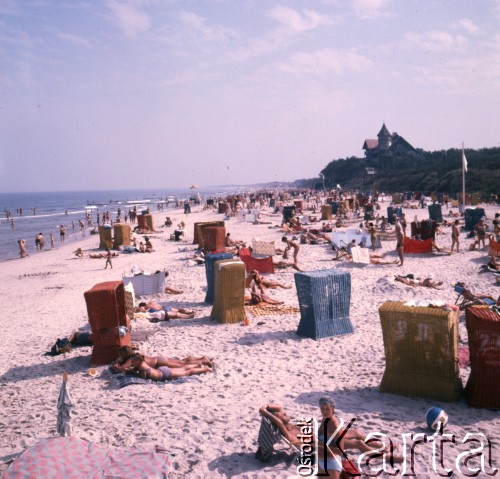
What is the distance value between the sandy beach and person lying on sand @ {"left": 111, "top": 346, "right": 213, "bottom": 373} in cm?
24

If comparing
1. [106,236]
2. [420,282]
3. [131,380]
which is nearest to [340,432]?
[131,380]

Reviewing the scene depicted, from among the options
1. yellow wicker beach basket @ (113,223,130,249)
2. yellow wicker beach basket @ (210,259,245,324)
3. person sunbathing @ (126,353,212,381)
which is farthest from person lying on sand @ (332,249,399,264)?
yellow wicker beach basket @ (113,223,130,249)

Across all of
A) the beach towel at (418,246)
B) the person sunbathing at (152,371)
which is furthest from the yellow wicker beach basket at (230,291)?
the beach towel at (418,246)

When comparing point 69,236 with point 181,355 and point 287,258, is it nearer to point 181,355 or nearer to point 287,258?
point 287,258

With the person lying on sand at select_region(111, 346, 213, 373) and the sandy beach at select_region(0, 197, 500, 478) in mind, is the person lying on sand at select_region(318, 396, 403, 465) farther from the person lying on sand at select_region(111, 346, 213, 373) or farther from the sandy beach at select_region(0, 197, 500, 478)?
the person lying on sand at select_region(111, 346, 213, 373)

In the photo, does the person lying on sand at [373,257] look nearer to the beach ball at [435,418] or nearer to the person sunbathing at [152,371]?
the person sunbathing at [152,371]

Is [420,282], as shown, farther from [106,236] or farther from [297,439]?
[106,236]

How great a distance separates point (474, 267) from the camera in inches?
508

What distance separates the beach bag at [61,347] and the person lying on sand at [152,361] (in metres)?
1.52

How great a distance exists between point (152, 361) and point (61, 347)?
2203mm

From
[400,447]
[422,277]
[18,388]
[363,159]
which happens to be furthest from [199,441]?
[363,159]

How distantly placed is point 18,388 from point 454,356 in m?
5.86

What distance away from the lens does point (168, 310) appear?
980 centimetres

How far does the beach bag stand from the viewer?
7797mm
